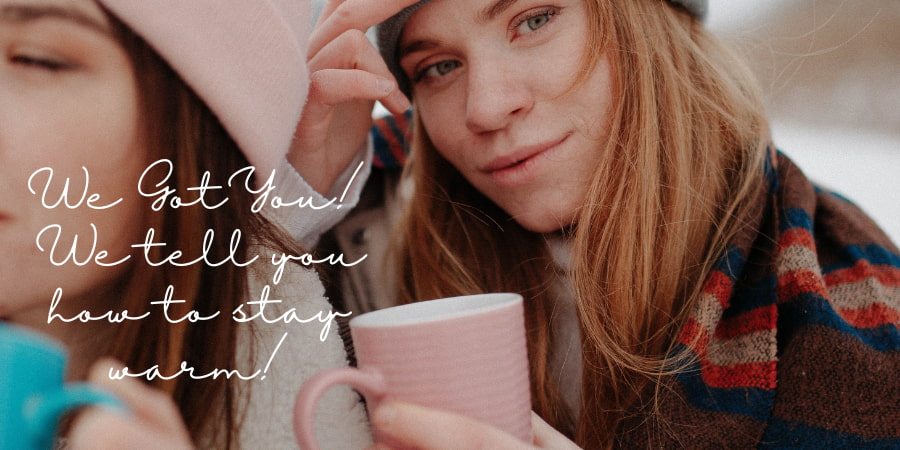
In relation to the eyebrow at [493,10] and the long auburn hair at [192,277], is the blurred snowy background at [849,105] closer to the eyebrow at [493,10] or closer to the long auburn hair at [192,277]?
the eyebrow at [493,10]

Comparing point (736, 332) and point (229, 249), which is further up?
point (229, 249)

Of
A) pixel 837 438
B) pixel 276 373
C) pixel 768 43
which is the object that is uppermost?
pixel 768 43

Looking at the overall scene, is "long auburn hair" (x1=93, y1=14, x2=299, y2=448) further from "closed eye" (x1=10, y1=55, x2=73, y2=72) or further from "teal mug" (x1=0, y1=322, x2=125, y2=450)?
"teal mug" (x1=0, y1=322, x2=125, y2=450)

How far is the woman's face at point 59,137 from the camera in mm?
495

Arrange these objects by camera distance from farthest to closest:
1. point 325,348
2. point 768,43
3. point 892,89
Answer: point 892,89
point 768,43
point 325,348

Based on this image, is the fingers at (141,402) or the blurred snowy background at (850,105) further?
the blurred snowy background at (850,105)

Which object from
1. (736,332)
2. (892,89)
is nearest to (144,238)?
(736,332)

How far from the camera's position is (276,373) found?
0.69 metres

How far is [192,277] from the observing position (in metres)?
Result: 0.63

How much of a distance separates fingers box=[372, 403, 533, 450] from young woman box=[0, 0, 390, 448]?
251mm

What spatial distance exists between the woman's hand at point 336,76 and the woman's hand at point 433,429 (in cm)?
47

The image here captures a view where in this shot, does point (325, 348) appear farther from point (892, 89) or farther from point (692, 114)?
point (892, 89)

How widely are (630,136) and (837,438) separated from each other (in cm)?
42

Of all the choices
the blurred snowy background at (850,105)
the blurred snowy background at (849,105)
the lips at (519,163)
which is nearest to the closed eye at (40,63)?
the lips at (519,163)
